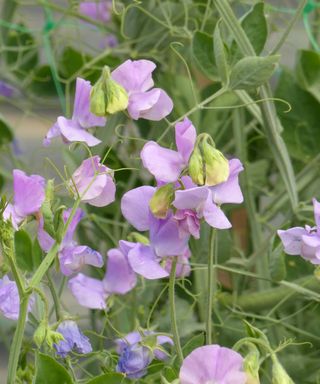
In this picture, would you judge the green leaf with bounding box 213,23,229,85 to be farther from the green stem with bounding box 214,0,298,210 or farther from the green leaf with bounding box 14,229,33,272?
the green leaf with bounding box 14,229,33,272

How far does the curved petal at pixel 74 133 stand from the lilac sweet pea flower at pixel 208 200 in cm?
10

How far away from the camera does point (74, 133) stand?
658 mm

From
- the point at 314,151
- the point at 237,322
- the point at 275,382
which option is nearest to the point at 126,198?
the point at 275,382

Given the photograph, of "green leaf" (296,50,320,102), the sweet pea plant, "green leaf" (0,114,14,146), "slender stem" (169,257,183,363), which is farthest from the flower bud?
"green leaf" (0,114,14,146)

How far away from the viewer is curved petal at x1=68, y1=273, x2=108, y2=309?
82 centimetres

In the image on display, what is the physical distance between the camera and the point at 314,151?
1082mm

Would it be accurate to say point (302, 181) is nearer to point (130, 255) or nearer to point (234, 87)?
point (234, 87)

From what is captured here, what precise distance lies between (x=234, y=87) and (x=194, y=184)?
16cm

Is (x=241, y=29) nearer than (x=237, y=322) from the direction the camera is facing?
Yes

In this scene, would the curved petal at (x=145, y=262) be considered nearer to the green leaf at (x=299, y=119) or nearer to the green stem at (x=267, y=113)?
the green stem at (x=267, y=113)

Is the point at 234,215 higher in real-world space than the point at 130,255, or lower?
lower

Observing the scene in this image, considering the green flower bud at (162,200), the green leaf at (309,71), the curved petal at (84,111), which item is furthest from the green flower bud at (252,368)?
the green leaf at (309,71)

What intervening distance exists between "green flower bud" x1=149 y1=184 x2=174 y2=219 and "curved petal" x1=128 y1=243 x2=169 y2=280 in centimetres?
4

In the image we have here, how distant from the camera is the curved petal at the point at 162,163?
1.91ft
